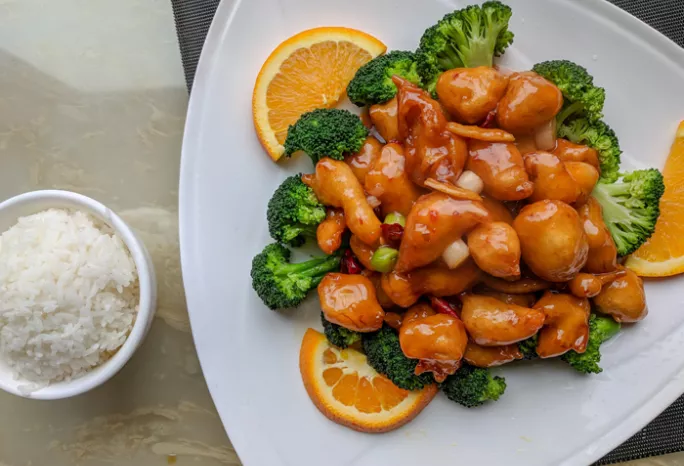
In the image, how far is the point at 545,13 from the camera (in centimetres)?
228

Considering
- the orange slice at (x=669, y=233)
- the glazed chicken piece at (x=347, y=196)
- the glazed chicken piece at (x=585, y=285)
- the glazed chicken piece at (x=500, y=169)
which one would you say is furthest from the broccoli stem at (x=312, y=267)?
the orange slice at (x=669, y=233)

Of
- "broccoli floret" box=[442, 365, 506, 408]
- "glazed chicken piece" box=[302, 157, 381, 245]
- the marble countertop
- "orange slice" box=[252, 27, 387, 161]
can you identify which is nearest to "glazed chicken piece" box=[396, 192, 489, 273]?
"glazed chicken piece" box=[302, 157, 381, 245]

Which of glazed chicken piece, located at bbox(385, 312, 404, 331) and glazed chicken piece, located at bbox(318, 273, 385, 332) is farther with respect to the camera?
glazed chicken piece, located at bbox(385, 312, 404, 331)

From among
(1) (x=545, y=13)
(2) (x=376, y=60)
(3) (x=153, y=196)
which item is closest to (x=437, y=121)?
(2) (x=376, y=60)

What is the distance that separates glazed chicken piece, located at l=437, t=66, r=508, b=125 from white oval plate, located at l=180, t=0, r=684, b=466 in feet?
1.24

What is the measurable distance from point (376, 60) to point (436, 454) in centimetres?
140

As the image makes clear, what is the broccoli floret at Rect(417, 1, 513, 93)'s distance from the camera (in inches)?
84.7

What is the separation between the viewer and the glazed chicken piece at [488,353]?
2.10 meters

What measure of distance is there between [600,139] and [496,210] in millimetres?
499

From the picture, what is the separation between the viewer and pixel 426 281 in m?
2.02

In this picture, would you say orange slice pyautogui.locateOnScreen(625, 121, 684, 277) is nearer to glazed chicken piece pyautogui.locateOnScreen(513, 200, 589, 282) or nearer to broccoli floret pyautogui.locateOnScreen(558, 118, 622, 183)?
broccoli floret pyautogui.locateOnScreen(558, 118, 622, 183)

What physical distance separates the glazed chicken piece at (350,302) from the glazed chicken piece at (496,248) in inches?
14.6

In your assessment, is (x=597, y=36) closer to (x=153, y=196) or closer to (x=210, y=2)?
(x=210, y=2)

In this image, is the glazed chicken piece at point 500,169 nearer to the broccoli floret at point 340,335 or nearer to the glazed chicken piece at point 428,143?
the glazed chicken piece at point 428,143
